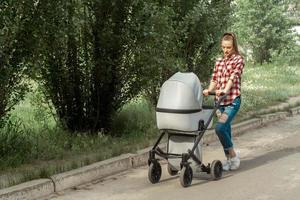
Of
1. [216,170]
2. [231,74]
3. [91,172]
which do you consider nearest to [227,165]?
[216,170]

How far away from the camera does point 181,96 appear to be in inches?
272

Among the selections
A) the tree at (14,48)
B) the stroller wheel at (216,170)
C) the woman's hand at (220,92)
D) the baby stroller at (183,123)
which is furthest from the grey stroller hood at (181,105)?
the tree at (14,48)

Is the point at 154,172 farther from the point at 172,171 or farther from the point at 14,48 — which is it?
the point at 14,48

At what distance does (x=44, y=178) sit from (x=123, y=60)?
290cm

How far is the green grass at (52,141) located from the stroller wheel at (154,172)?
95 centimetres

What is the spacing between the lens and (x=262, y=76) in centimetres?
1936

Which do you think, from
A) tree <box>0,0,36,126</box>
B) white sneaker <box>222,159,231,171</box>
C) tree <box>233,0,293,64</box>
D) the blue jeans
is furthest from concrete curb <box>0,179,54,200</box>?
tree <box>233,0,293,64</box>

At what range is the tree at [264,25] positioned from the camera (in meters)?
22.2

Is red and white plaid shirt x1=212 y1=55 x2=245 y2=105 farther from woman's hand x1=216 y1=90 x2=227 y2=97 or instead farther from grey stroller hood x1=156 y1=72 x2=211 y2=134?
grey stroller hood x1=156 y1=72 x2=211 y2=134

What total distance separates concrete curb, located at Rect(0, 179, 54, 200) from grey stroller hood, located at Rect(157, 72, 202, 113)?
1561 millimetres

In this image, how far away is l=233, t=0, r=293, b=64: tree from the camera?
22.2 metres

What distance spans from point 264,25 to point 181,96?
16.1m

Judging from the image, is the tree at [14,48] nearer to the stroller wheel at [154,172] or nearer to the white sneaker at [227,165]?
the stroller wheel at [154,172]

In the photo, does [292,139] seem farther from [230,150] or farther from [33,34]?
[33,34]
